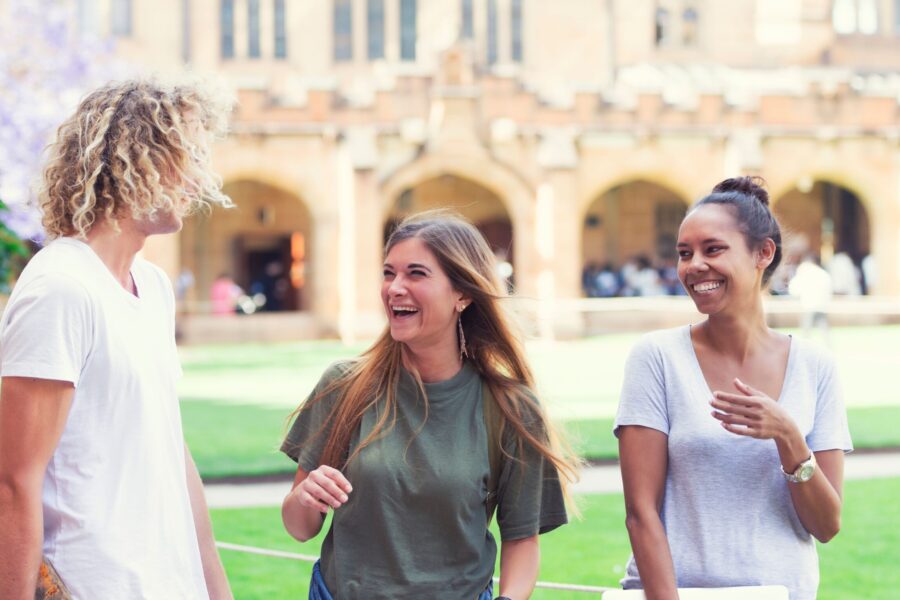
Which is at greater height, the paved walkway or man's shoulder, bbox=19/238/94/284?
man's shoulder, bbox=19/238/94/284

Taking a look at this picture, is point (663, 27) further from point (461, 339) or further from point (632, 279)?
point (461, 339)

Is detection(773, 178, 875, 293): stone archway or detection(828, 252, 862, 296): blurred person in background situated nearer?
detection(828, 252, 862, 296): blurred person in background

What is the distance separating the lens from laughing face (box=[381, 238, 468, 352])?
2916 millimetres

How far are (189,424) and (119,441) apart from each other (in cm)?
1001

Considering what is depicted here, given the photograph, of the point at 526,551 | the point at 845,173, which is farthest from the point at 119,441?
the point at 845,173

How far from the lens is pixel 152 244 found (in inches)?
1046

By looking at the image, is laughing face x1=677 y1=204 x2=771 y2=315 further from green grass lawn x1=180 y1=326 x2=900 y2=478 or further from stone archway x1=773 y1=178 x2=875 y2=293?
stone archway x1=773 y1=178 x2=875 y2=293

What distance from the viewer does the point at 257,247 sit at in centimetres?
3195

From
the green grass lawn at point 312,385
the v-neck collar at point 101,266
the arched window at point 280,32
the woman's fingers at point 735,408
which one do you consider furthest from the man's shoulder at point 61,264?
the arched window at point 280,32

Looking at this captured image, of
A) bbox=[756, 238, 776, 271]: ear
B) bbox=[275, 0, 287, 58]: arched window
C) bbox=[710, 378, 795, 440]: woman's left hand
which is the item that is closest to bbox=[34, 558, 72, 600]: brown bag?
bbox=[710, 378, 795, 440]: woman's left hand

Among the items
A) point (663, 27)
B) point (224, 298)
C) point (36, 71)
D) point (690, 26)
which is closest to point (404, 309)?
point (36, 71)

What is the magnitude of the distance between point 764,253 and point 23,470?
1914 millimetres

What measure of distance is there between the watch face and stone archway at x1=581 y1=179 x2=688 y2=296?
96.5ft

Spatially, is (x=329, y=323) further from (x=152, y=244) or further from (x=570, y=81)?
(x=570, y=81)
